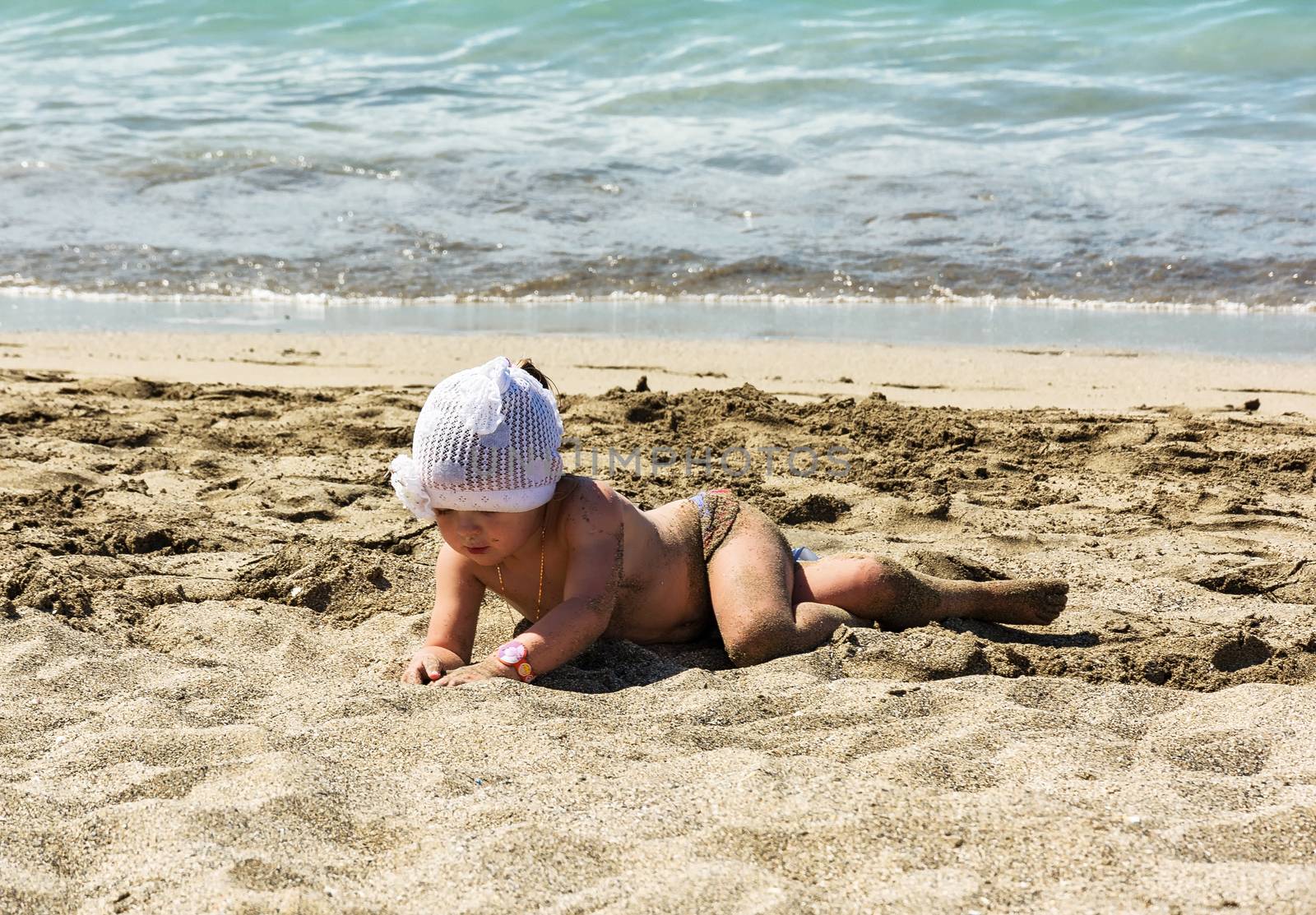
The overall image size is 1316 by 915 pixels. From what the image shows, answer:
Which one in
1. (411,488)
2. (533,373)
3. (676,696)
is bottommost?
(676,696)

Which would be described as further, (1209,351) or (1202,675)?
(1209,351)

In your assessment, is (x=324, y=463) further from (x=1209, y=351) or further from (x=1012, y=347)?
(x=1209, y=351)

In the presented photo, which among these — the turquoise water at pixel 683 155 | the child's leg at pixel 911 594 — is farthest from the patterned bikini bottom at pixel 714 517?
the turquoise water at pixel 683 155

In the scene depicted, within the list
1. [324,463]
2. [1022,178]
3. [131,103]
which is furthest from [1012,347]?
[131,103]

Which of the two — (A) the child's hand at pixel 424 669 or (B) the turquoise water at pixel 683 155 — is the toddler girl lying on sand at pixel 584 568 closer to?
(A) the child's hand at pixel 424 669

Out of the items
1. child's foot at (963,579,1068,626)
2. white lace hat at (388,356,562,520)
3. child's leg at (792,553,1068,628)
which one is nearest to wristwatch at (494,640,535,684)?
white lace hat at (388,356,562,520)

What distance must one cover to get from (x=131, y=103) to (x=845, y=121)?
27.3ft

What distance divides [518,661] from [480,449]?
448mm

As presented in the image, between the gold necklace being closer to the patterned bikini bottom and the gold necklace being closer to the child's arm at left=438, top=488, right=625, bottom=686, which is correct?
the child's arm at left=438, top=488, right=625, bottom=686

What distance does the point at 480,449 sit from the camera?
274 centimetres

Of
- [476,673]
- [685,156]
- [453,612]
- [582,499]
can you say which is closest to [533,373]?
[582,499]

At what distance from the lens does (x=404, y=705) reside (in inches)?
101

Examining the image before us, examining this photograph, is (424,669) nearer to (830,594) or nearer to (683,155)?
(830,594)

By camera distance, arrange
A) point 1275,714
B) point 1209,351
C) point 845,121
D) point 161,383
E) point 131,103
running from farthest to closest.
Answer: point 131,103 < point 845,121 < point 1209,351 < point 161,383 < point 1275,714
